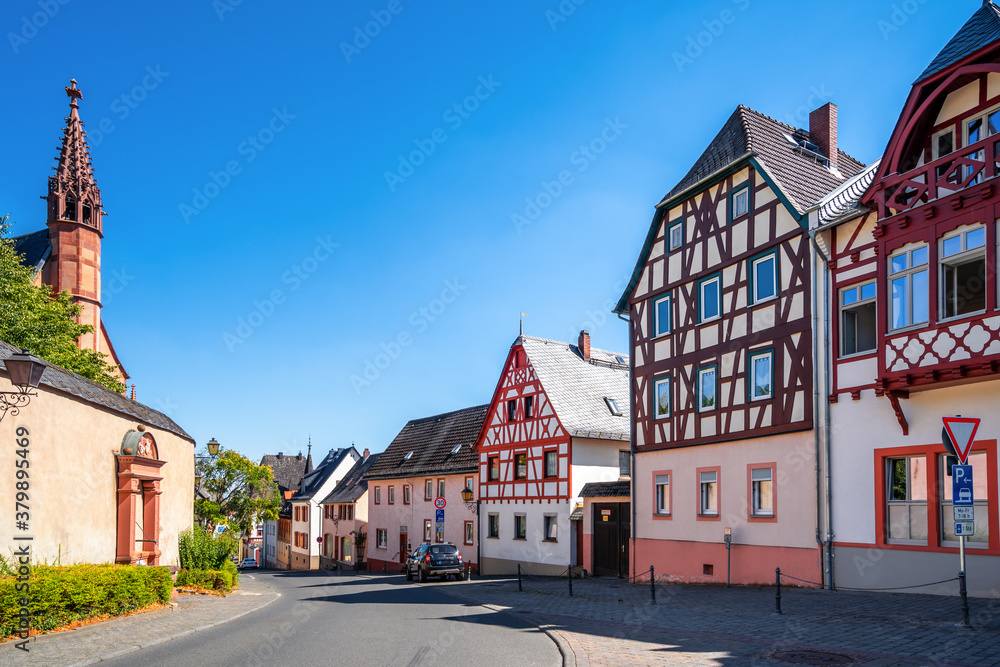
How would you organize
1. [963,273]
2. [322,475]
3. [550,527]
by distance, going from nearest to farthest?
[963,273] < [550,527] < [322,475]

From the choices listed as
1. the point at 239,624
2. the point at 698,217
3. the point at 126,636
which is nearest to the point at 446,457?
the point at 698,217

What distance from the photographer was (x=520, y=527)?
129ft

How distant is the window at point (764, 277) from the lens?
916 inches

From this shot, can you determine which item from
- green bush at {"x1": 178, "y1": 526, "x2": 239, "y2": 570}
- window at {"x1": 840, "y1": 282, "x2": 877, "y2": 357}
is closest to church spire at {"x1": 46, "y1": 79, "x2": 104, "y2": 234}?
green bush at {"x1": 178, "y1": 526, "x2": 239, "y2": 570}

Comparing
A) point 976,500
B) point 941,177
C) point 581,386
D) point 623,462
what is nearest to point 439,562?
point 623,462

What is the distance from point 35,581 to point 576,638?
28.5 feet

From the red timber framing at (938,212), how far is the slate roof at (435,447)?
1123 inches

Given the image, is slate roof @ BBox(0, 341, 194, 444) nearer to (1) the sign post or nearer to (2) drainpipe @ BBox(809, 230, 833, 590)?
(1) the sign post

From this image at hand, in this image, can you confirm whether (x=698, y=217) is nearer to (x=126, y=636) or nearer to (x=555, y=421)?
(x=555, y=421)

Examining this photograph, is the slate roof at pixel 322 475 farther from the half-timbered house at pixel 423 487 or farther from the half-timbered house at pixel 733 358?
the half-timbered house at pixel 733 358

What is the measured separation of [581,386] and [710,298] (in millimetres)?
14892

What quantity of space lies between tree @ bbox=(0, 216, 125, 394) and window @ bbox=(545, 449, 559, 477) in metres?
17.9

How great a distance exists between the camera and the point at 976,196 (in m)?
16.5

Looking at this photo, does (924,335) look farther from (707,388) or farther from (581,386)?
(581,386)
